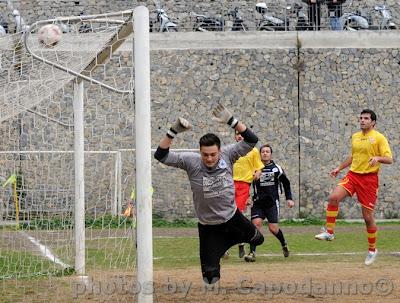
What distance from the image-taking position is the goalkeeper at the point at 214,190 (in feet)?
33.9

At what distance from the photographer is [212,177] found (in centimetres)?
1055

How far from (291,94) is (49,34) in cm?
1638

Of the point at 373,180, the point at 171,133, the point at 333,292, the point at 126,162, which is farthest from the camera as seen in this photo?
the point at 126,162

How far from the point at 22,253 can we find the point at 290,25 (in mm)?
14684

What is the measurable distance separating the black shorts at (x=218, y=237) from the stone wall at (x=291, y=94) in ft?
50.4

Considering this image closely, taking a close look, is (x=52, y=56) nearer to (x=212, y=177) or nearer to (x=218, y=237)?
(x=212, y=177)

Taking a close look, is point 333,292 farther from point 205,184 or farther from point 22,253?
point 22,253

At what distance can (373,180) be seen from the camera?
13.8 metres


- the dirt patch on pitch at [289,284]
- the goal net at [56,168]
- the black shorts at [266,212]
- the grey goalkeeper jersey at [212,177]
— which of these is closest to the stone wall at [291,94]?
the goal net at [56,168]

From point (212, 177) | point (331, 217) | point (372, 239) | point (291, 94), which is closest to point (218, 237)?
point (212, 177)

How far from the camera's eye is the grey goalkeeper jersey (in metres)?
10.5

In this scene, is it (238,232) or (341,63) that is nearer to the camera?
(238,232)

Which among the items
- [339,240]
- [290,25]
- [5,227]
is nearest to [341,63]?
[290,25]

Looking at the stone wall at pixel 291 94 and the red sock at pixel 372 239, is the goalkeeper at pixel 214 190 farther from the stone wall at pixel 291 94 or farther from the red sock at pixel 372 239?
the stone wall at pixel 291 94
